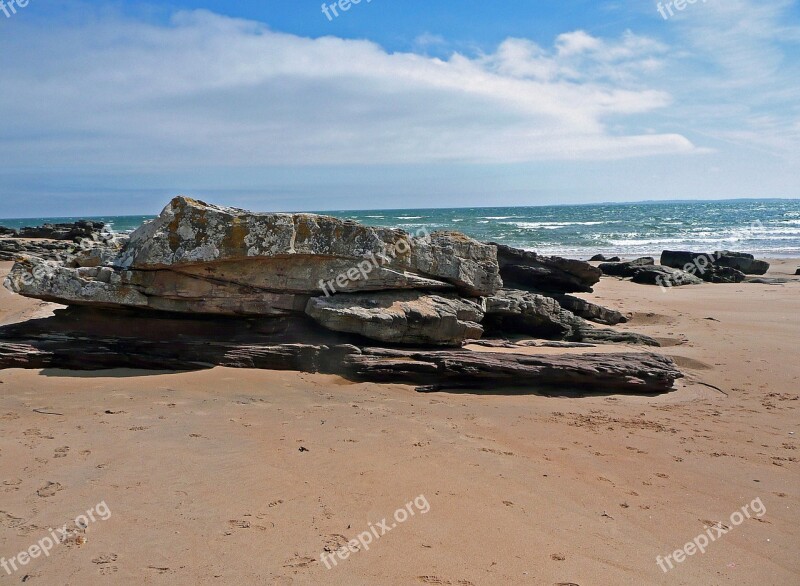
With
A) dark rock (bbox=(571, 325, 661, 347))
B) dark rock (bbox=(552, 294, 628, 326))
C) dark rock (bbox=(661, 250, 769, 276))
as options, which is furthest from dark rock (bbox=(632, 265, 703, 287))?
dark rock (bbox=(571, 325, 661, 347))

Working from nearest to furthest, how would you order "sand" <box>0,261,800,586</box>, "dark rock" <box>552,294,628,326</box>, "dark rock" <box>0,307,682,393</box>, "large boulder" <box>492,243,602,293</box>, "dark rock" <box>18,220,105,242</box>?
1. "sand" <box>0,261,800,586</box>
2. "dark rock" <box>0,307,682,393</box>
3. "dark rock" <box>552,294,628,326</box>
4. "large boulder" <box>492,243,602,293</box>
5. "dark rock" <box>18,220,105,242</box>

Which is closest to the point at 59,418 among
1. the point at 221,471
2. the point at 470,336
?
the point at 221,471

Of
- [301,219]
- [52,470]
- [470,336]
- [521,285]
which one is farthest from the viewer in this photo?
[521,285]

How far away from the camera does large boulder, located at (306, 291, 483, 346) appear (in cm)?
764

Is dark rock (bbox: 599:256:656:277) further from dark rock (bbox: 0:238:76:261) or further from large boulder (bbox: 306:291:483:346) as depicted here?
dark rock (bbox: 0:238:76:261)

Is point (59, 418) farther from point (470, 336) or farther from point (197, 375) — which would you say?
point (470, 336)

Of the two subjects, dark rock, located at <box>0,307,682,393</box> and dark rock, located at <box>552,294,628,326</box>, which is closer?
dark rock, located at <box>0,307,682,393</box>

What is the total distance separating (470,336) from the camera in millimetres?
8617

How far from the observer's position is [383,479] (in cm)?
457

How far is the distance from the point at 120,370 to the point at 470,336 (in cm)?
485

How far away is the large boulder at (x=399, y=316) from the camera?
7645mm

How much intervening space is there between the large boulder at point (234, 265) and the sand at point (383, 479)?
101 centimetres

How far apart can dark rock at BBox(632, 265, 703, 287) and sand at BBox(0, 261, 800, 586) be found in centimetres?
1335

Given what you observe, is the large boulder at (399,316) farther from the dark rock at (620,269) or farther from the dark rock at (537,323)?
the dark rock at (620,269)
